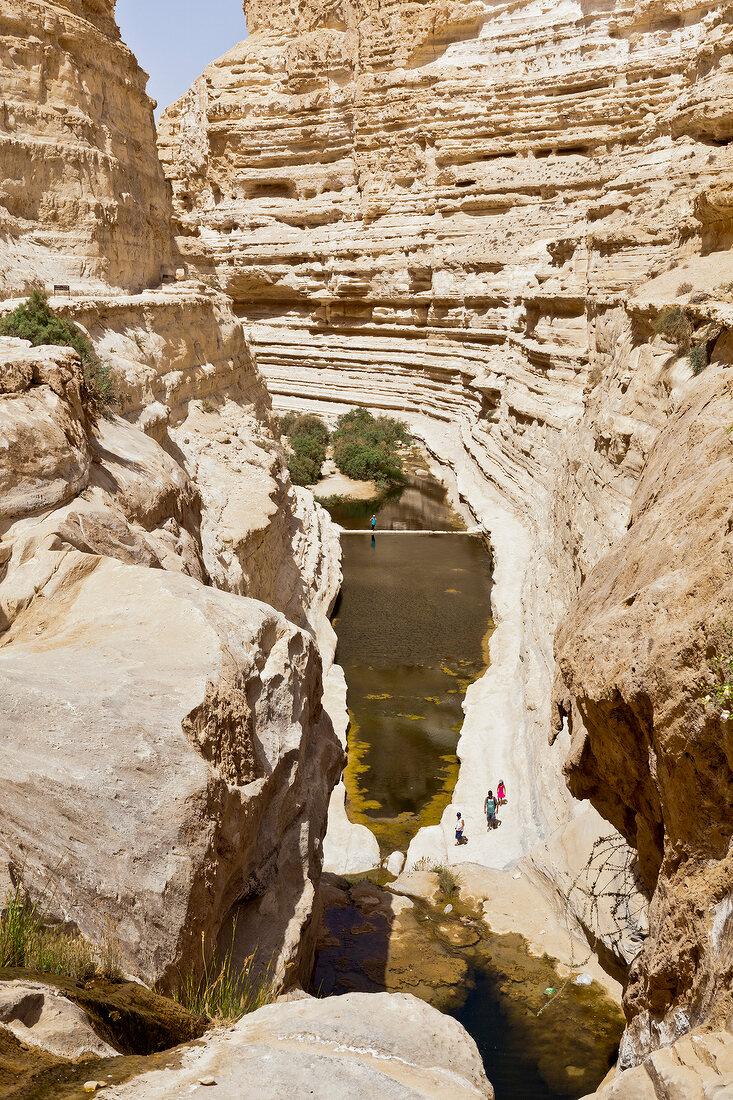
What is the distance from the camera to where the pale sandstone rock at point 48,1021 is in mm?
3219

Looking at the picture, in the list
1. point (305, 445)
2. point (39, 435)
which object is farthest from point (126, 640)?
point (305, 445)

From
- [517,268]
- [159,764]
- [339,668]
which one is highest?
[517,268]

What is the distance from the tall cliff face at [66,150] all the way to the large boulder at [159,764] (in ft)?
29.0

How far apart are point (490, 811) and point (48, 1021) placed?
31.6 ft

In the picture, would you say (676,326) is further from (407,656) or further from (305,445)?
(305,445)

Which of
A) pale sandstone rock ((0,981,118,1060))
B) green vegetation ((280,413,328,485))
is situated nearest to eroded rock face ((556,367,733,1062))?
pale sandstone rock ((0,981,118,1060))

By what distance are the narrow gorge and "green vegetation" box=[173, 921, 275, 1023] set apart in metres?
0.08

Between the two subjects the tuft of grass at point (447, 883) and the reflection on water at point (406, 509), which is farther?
the reflection on water at point (406, 509)

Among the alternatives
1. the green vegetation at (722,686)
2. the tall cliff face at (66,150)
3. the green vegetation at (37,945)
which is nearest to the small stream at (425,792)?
the green vegetation at (37,945)

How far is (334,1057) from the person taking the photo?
377 centimetres

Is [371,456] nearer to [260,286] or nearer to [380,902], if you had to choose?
[260,286]

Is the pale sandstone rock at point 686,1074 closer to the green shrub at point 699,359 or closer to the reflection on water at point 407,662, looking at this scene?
the green shrub at point 699,359

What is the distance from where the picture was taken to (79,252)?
15086mm

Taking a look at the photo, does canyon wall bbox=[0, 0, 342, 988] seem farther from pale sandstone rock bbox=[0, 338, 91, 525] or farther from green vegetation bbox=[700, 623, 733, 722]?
green vegetation bbox=[700, 623, 733, 722]
